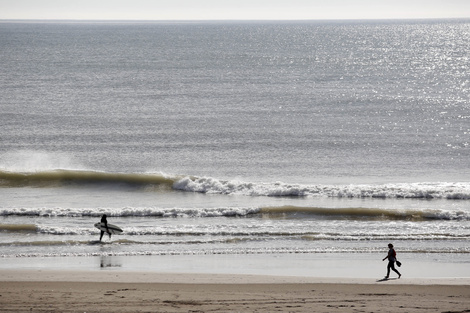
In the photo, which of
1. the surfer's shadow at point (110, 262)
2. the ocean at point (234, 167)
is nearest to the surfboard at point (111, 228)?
the ocean at point (234, 167)

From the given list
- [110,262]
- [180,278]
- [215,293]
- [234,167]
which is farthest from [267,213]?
[215,293]

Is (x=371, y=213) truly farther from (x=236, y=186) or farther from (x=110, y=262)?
(x=110, y=262)

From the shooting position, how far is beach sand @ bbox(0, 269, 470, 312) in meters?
15.2

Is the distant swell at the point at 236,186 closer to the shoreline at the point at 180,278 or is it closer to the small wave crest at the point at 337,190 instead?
the small wave crest at the point at 337,190

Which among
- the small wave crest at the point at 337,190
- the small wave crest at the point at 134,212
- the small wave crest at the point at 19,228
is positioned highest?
the small wave crest at the point at 337,190

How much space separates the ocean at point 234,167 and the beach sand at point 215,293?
323 cm

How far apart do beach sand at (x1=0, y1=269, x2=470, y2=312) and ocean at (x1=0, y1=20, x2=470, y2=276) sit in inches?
127

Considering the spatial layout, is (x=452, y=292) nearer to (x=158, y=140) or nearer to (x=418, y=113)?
(x=158, y=140)

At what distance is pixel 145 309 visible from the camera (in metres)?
14.9

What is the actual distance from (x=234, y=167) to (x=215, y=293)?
20710 mm

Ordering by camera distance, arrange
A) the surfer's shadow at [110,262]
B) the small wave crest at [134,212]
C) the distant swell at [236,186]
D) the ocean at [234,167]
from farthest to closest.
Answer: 1. the distant swell at [236,186]
2. the small wave crest at [134,212]
3. the ocean at [234,167]
4. the surfer's shadow at [110,262]

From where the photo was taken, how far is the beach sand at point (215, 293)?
1518cm

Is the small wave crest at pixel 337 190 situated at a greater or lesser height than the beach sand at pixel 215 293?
greater

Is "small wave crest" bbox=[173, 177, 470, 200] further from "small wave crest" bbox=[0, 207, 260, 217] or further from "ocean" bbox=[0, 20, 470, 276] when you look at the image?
"small wave crest" bbox=[0, 207, 260, 217]
